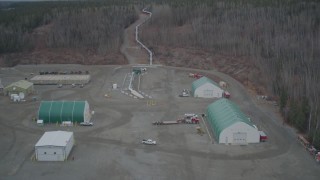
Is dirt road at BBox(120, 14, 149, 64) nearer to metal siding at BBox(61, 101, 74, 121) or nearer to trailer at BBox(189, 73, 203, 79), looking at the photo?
trailer at BBox(189, 73, 203, 79)

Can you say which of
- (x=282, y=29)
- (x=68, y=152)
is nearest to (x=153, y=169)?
(x=68, y=152)

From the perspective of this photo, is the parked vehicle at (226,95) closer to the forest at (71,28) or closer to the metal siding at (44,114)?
the metal siding at (44,114)

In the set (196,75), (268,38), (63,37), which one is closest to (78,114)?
(196,75)

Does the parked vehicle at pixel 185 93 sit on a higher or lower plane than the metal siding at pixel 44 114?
higher

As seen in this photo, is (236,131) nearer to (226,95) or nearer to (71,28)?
(226,95)

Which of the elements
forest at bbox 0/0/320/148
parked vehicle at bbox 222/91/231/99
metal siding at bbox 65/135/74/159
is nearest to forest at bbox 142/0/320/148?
forest at bbox 0/0/320/148

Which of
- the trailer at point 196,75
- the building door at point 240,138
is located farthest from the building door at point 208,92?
the building door at point 240,138
